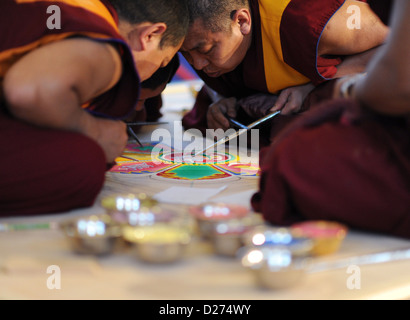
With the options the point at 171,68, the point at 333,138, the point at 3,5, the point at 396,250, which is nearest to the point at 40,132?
the point at 3,5

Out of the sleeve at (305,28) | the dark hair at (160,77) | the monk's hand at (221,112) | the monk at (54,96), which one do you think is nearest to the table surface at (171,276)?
the monk at (54,96)

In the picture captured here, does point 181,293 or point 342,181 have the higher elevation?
point 342,181

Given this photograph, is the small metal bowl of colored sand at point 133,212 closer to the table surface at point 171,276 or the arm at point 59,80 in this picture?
the table surface at point 171,276

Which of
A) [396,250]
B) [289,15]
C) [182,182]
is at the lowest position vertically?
[182,182]

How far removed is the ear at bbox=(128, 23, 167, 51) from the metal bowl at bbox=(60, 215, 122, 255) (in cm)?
91

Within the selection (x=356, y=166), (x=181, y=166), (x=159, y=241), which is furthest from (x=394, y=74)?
(x=181, y=166)

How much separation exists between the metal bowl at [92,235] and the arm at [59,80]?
0.33 metres

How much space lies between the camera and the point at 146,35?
6.19 feet

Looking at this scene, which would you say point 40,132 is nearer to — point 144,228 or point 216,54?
point 144,228

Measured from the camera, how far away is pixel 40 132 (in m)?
1.38

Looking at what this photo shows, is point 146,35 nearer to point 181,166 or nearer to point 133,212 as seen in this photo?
point 181,166

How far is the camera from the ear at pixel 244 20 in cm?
241
